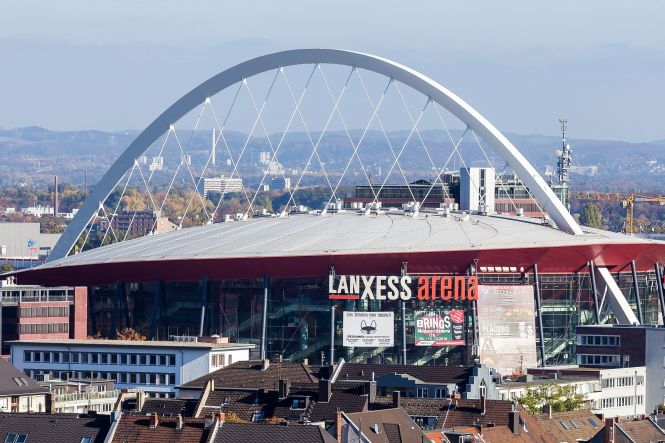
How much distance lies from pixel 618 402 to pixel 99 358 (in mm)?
30292

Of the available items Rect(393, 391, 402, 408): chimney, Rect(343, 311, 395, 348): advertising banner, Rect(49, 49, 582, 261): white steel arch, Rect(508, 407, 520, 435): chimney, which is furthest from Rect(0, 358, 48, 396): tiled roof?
Rect(49, 49, 582, 261): white steel arch

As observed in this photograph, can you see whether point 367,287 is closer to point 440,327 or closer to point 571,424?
point 440,327

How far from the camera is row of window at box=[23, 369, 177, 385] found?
428 ft

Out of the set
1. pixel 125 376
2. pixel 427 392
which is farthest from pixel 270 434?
pixel 125 376

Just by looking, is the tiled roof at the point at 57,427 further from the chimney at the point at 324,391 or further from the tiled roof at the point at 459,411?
the tiled roof at the point at 459,411

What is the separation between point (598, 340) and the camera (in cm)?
14188

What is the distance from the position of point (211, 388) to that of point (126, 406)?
12.5 ft

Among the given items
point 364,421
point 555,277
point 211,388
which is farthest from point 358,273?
point 364,421

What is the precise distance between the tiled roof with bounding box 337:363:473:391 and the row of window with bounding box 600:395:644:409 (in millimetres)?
18305

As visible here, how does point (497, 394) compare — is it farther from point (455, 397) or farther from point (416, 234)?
point (416, 234)

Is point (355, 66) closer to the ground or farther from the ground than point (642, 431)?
farther from the ground

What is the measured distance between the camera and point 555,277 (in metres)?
152

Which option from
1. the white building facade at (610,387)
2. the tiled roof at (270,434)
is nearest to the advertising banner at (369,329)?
the white building facade at (610,387)

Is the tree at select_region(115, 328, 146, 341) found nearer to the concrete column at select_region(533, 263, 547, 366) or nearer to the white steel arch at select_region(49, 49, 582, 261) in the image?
the white steel arch at select_region(49, 49, 582, 261)
